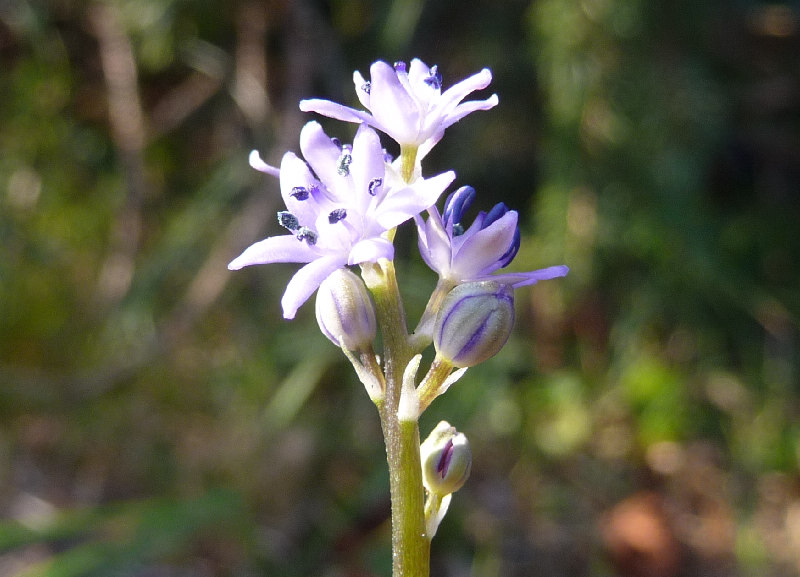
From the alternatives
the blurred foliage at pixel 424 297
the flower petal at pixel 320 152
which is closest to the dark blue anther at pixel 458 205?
the flower petal at pixel 320 152

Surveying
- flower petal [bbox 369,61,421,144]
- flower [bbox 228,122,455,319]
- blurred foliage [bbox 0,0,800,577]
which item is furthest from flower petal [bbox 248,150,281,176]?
blurred foliage [bbox 0,0,800,577]

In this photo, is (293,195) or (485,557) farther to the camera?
(485,557)

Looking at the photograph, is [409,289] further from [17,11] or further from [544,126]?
[17,11]

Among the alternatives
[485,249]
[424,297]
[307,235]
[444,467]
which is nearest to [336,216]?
[307,235]

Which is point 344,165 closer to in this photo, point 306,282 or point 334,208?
point 334,208

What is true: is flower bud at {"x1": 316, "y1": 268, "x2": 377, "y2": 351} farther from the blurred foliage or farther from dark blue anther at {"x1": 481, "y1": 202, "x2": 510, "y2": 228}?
the blurred foliage

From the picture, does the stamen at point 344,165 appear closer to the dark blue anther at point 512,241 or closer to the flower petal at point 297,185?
the flower petal at point 297,185

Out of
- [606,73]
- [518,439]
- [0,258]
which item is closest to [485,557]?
[518,439]
